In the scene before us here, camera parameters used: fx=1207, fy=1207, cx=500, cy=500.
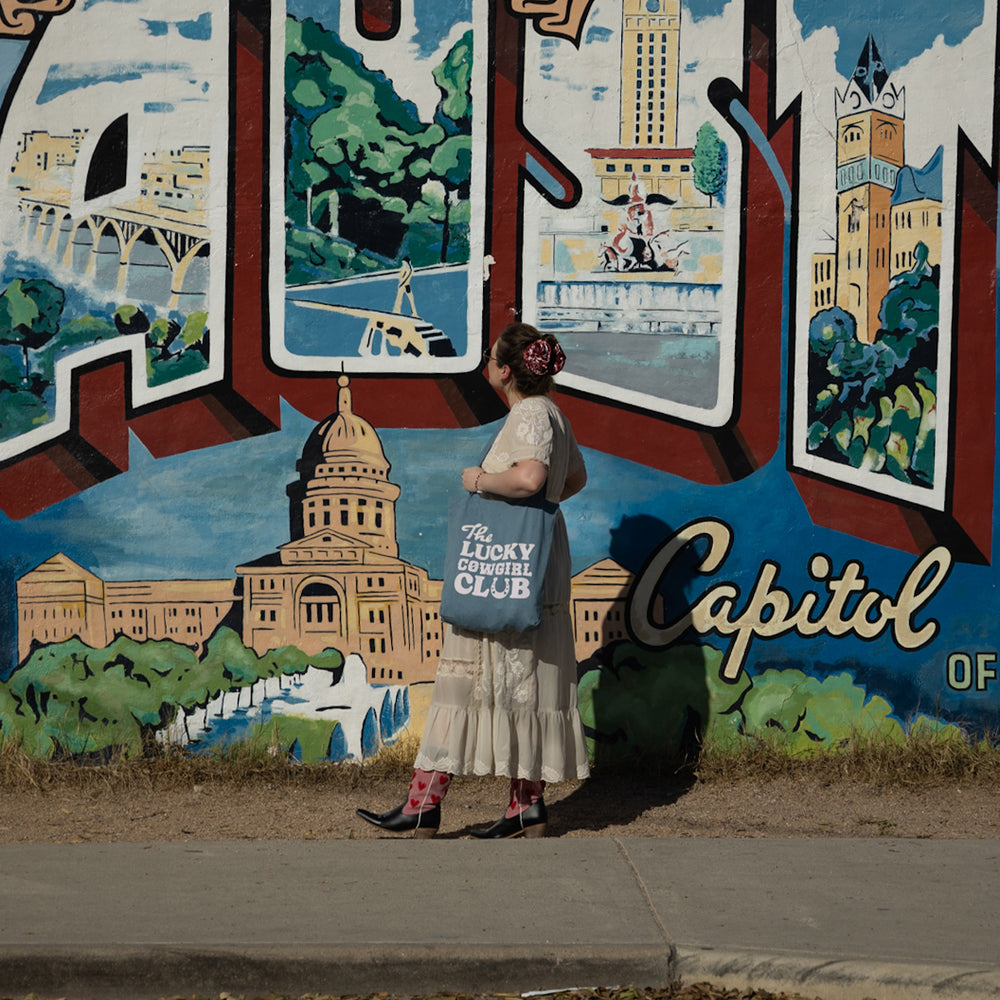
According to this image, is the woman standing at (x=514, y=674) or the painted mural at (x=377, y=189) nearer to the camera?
the woman standing at (x=514, y=674)

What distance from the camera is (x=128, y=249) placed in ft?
17.7

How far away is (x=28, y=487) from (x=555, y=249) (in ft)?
8.49

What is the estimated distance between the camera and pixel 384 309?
5414 mm

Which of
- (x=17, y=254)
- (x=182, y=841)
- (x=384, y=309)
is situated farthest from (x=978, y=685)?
(x=17, y=254)

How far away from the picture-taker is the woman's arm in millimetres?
Result: 4176

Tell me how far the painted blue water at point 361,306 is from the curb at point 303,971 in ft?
9.30

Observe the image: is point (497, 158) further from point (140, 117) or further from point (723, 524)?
point (723, 524)

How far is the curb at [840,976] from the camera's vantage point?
323 cm

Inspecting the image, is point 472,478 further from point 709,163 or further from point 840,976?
point 709,163

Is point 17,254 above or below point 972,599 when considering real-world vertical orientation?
above

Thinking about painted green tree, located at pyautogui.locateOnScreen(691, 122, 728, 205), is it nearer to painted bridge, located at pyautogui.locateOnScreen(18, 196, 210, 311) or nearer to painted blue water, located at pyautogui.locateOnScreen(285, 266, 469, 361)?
painted blue water, located at pyautogui.locateOnScreen(285, 266, 469, 361)

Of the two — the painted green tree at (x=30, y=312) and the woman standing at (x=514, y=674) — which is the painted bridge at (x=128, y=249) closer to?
the painted green tree at (x=30, y=312)

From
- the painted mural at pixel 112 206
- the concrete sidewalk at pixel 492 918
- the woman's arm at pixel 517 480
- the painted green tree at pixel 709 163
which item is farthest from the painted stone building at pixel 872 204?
the painted mural at pixel 112 206

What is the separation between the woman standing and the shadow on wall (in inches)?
41.2
